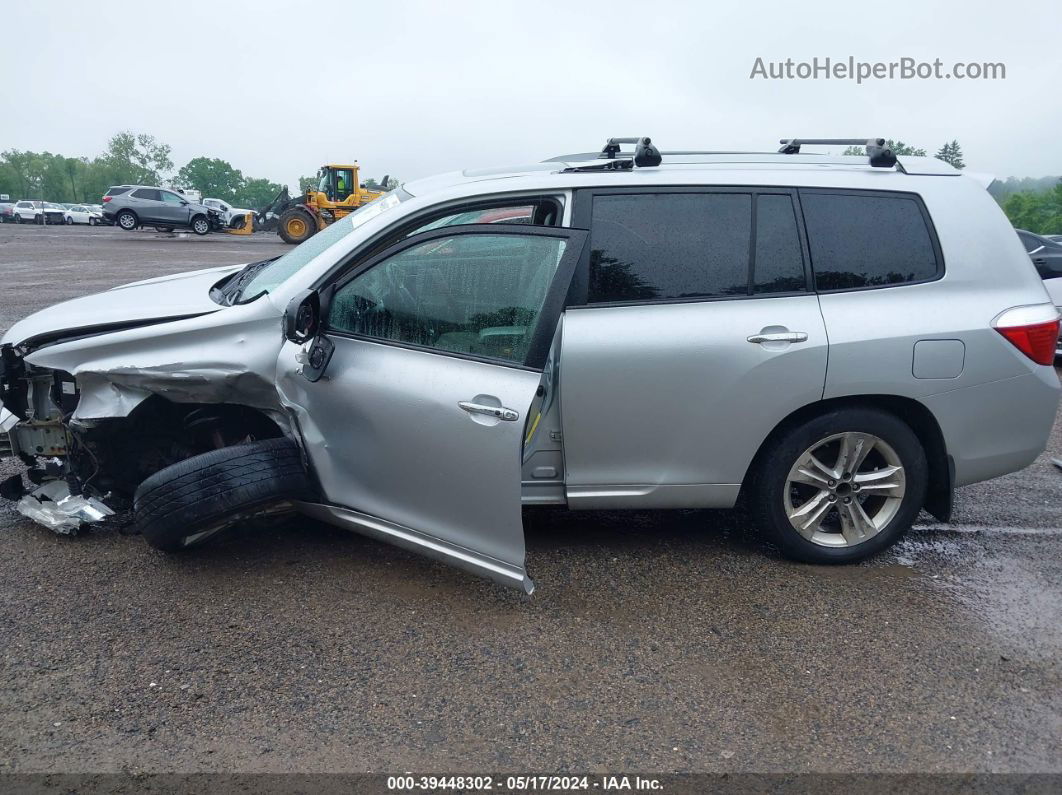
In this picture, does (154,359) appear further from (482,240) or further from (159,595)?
(482,240)

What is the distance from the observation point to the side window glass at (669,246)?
3699mm

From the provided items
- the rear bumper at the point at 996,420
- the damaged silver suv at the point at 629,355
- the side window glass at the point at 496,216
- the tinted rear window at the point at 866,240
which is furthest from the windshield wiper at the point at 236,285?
the rear bumper at the point at 996,420

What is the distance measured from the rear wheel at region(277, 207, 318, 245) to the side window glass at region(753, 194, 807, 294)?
27.2m

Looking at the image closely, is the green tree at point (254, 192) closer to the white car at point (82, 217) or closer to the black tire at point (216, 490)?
the white car at point (82, 217)

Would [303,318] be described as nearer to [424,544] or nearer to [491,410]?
[491,410]

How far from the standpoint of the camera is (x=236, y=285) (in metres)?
4.39

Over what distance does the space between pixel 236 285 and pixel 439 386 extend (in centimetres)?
162

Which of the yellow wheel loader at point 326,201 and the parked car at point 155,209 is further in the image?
the parked car at point 155,209

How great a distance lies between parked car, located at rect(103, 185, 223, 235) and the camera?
1358 inches

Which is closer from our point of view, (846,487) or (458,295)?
(458,295)

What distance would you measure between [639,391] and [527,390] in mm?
598

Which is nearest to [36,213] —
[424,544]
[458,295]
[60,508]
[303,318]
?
[60,508]

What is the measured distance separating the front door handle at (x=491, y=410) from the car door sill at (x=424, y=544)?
576 millimetres

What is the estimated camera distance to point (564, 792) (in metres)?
2.56
